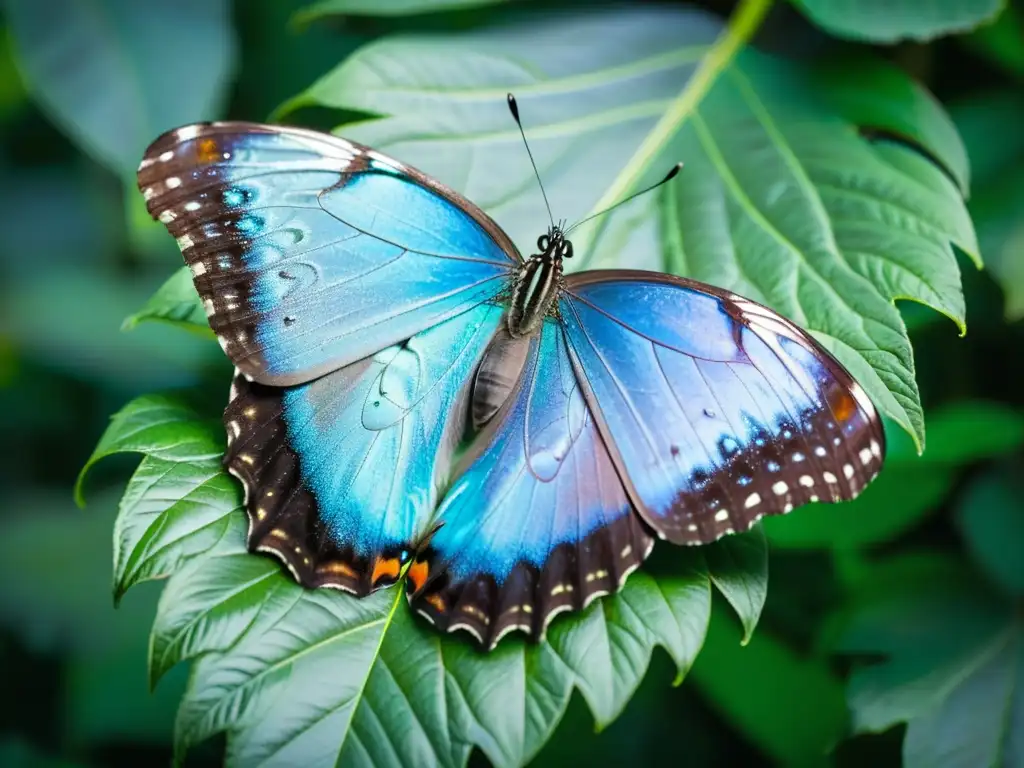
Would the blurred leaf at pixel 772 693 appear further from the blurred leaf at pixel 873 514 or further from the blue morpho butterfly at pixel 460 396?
the blue morpho butterfly at pixel 460 396

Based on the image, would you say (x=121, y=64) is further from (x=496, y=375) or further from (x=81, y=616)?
(x=81, y=616)

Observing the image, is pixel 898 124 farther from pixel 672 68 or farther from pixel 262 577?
pixel 262 577

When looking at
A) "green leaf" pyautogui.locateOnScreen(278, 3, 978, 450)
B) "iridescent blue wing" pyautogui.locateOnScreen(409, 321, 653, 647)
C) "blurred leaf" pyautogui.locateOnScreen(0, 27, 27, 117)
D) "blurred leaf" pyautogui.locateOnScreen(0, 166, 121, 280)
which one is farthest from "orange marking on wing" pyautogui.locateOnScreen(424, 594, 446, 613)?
"blurred leaf" pyautogui.locateOnScreen(0, 27, 27, 117)

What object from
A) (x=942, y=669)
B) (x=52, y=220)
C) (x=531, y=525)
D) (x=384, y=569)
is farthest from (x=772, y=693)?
(x=52, y=220)

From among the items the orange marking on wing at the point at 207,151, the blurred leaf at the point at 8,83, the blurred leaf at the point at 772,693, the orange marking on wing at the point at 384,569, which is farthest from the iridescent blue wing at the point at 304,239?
the blurred leaf at the point at 8,83

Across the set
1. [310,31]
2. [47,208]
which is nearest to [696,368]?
[310,31]

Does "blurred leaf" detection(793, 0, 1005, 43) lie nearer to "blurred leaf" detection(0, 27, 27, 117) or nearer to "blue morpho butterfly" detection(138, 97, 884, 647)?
"blue morpho butterfly" detection(138, 97, 884, 647)
